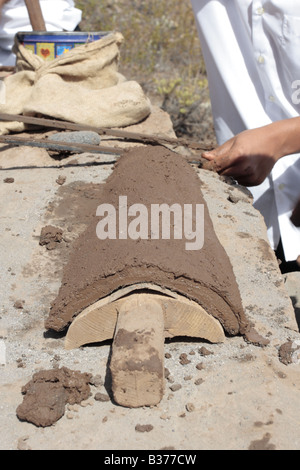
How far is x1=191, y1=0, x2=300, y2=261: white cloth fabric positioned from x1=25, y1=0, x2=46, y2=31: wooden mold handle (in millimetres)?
1362

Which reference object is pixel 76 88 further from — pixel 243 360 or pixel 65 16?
pixel 243 360

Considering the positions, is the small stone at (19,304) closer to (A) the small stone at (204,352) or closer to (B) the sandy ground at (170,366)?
(B) the sandy ground at (170,366)

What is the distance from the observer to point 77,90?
150 inches

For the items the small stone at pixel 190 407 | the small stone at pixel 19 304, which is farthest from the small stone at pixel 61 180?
the small stone at pixel 190 407

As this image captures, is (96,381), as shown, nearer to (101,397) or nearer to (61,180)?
(101,397)

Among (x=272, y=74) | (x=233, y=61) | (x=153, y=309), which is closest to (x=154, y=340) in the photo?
(x=153, y=309)

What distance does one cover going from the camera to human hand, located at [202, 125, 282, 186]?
2891 millimetres

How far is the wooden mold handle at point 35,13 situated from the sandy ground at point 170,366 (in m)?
2.08

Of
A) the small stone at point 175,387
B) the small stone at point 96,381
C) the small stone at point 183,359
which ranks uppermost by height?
the small stone at point 175,387

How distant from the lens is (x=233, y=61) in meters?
3.54

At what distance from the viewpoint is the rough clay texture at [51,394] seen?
1.64 metres

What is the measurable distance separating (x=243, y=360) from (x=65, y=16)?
417 centimetres

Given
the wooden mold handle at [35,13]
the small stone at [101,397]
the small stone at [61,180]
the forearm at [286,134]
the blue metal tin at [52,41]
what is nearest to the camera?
the small stone at [101,397]

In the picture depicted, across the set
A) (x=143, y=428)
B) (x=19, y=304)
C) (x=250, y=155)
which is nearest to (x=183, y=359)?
(x=143, y=428)
